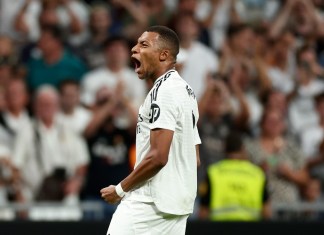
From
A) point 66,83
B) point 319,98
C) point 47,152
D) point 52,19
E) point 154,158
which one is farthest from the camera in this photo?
point 319,98

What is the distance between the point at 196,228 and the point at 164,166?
3.18m

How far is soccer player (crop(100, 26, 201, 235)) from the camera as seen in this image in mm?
5383

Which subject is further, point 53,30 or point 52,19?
point 52,19

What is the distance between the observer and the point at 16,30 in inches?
Answer: 427

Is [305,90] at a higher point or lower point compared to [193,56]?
lower

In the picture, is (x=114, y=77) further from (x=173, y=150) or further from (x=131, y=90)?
(x=173, y=150)

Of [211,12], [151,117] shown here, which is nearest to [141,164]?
[151,117]

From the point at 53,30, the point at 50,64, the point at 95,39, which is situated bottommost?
the point at 50,64

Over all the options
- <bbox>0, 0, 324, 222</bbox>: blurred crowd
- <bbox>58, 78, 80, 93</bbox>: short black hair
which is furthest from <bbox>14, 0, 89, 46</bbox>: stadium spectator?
<bbox>58, 78, 80, 93</bbox>: short black hair

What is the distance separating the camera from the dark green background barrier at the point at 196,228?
821 cm

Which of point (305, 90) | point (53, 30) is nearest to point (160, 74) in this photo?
point (53, 30)

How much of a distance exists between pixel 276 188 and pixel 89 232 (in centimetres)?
251

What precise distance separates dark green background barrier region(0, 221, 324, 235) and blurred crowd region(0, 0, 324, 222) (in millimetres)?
303

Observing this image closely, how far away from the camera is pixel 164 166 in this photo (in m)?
5.38
